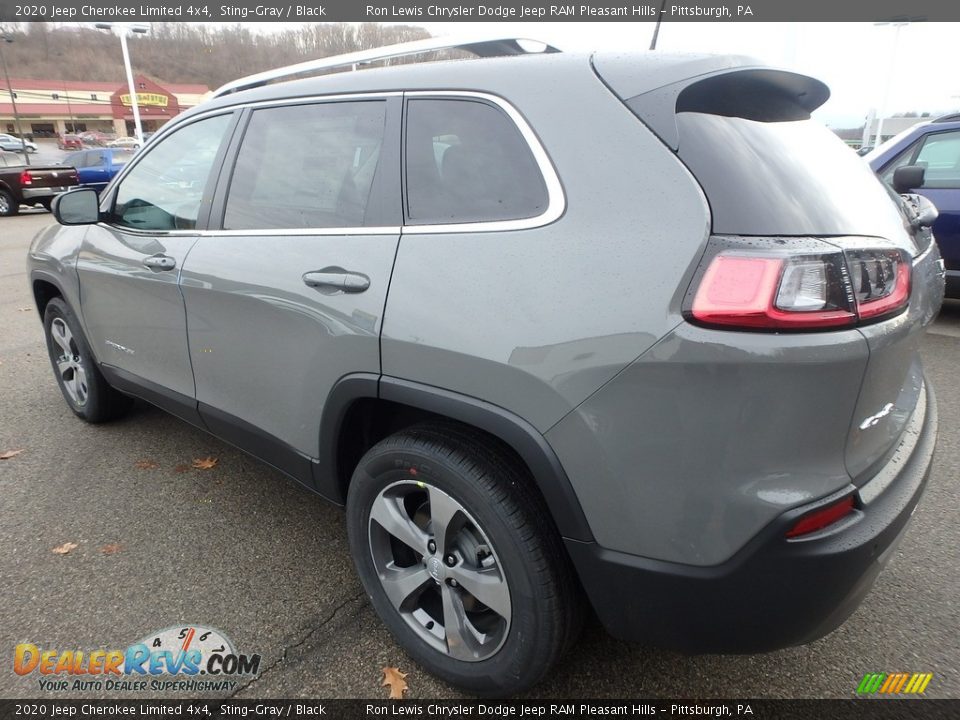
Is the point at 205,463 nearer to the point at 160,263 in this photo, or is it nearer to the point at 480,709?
the point at 160,263

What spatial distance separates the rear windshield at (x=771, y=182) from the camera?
1.39 meters

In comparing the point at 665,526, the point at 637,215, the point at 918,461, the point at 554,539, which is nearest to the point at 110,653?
the point at 554,539

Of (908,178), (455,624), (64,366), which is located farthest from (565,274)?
(908,178)

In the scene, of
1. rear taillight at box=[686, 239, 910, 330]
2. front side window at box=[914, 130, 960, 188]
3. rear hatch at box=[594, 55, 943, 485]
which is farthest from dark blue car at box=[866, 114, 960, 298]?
rear taillight at box=[686, 239, 910, 330]

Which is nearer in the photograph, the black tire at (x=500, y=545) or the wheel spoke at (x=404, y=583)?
the black tire at (x=500, y=545)

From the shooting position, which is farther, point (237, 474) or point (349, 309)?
point (237, 474)

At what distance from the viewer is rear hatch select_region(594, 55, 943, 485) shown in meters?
1.39

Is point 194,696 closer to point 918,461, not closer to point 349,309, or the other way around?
point 349,309

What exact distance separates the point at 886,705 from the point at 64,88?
88.8m

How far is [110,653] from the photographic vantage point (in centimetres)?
213

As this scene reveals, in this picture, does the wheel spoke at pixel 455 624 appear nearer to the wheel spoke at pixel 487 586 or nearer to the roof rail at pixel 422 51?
the wheel spoke at pixel 487 586

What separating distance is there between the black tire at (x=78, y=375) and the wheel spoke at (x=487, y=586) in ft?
9.13

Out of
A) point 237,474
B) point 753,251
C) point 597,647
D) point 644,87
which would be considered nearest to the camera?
point 753,251

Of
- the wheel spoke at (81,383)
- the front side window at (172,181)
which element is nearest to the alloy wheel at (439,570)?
the front side window at (172,181)
